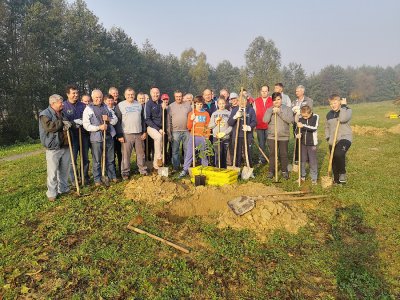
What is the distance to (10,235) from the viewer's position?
17.5 ft

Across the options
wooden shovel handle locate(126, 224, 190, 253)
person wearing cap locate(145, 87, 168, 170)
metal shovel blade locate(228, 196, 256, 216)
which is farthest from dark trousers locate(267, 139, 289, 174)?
wooden shovel handle locate(126, 224, 190, 253)

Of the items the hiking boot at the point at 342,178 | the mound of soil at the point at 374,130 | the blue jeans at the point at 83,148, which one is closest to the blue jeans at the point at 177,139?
the blue jeans at the point at 83,148

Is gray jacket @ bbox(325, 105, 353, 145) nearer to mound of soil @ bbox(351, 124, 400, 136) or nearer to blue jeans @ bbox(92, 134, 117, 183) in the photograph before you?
blue jeans @ bbox(92, 134, 117, 183)

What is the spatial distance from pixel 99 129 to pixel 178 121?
2270mm

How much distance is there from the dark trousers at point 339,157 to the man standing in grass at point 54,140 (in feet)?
21.2

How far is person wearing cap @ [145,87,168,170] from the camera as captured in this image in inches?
338

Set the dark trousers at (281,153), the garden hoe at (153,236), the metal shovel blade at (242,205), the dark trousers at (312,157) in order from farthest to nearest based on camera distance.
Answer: the dark trousers at (281,153), the dark trousers at (312,157), the metal shovel blade at (242,205), the garden hoe at (153,236)

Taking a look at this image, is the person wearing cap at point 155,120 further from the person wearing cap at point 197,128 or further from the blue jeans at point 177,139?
the person wearing cap at point 197,128

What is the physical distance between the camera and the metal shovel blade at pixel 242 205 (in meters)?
5.62

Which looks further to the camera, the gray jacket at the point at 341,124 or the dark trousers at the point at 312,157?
the dark trousers at the point at 312,157

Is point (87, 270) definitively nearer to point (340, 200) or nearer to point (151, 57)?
point (340, 200)

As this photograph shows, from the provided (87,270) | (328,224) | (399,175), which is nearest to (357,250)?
(328,224)

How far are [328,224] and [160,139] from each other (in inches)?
195

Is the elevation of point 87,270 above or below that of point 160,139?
below
